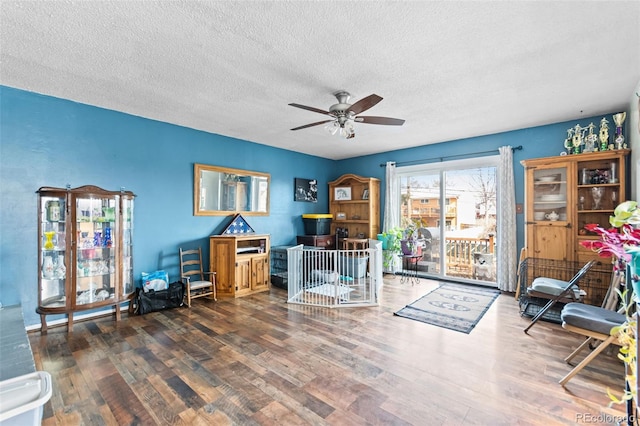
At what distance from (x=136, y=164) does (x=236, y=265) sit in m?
2.07

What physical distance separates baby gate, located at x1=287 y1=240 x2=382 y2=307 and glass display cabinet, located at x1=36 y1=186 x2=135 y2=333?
224cm

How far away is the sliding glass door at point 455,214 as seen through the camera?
5141mm

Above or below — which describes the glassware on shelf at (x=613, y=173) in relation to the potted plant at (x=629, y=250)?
above

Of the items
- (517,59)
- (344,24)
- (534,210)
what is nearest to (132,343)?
(344,24)

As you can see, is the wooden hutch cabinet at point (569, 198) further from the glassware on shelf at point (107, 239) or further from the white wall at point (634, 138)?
the glassware on shelf at point (107, 239)

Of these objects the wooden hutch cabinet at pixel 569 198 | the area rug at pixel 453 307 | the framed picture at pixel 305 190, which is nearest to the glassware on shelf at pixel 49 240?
the framed picture at pixel 305 190

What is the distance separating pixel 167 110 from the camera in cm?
376

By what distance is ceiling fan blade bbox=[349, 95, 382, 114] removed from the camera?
251 centimetres

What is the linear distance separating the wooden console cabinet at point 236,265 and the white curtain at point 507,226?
162 inches

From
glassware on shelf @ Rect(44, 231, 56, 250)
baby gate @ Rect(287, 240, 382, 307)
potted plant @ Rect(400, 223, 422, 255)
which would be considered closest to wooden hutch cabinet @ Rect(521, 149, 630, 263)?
potted plant @ Rect(400, 223, 422, 255)

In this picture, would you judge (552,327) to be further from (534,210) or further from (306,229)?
(306,229)

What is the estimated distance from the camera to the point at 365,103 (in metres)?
2.69

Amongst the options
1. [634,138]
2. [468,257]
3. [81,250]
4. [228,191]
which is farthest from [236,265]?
[634,138]

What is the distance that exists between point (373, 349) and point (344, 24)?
2.87m
